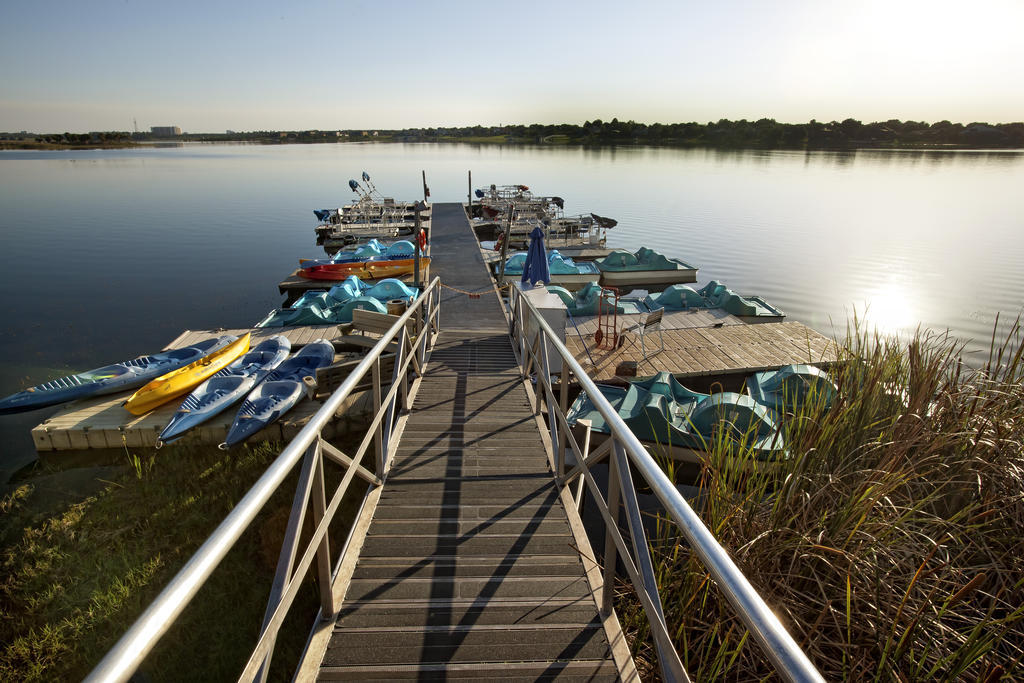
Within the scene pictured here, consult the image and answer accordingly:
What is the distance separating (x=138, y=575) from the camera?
655 centimetres

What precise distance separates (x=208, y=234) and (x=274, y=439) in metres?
31.2

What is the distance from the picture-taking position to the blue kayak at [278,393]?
927cm

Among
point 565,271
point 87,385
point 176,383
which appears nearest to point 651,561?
point 176,383

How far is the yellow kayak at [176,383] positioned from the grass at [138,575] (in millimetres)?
1498

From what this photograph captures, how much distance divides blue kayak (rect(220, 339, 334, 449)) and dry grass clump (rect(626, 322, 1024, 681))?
7.68m

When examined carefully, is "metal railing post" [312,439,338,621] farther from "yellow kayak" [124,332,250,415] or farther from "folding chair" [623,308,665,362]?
"folding chair" [623,308,665,362]

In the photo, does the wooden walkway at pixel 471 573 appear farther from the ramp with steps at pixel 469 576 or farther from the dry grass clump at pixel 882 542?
the dry grass clump at pixel 882 542

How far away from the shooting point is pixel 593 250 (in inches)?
1142

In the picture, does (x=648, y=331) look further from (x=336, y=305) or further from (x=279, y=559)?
(x=279, y=559)

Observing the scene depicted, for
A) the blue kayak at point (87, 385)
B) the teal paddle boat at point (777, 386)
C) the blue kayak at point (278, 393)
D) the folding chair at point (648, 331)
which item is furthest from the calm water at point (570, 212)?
the blue kayak at point (278, 393)

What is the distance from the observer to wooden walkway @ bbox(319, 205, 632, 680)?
283 cm

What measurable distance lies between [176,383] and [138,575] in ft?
16.1

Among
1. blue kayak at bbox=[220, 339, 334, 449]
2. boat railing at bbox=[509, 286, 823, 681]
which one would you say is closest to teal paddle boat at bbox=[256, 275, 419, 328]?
blue kayak at bbox=[220, 339, 334, 449]

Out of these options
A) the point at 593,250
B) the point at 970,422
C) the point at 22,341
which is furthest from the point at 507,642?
the point at 593,250
